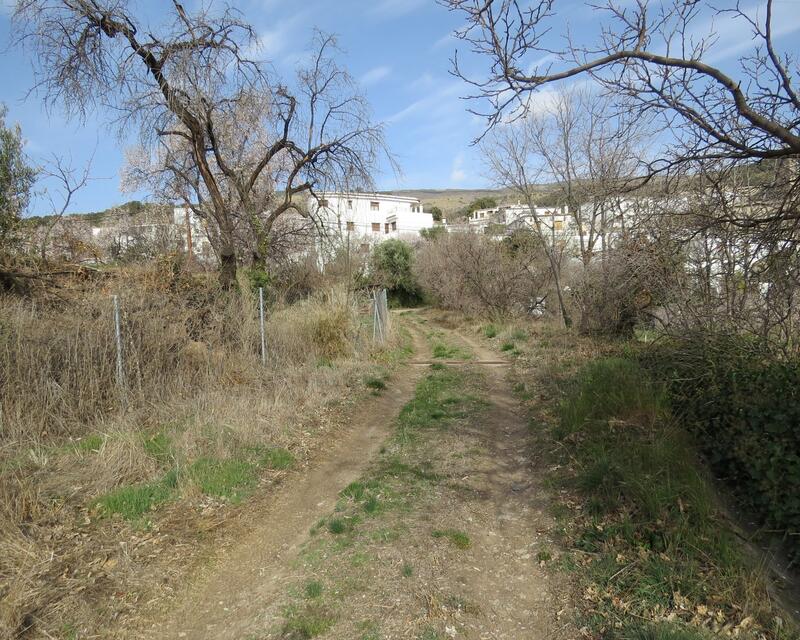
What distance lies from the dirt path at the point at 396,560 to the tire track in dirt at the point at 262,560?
0.04 feet

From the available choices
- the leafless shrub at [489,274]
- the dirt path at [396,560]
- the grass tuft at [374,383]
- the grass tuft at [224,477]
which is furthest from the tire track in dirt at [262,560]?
the leafless shrub at [489,274]

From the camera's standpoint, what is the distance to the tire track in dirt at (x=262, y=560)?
143 inches

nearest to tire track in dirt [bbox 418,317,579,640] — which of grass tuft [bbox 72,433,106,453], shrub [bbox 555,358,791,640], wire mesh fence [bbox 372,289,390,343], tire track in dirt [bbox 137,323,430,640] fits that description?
shrub [bbox 555,358,791,640]

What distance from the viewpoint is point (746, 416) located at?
492 centimetres

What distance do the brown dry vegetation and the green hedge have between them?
478cm

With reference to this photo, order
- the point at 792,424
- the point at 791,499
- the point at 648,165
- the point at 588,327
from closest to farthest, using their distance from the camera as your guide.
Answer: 1. the point at 791,499
2. the point at 792,424
3. the point at 648,165
4. the point at 588,327

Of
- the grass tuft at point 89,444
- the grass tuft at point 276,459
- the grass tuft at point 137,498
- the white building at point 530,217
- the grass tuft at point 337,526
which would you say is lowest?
the grass tuft at point 337,526

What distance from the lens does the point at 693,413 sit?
5.81 meters

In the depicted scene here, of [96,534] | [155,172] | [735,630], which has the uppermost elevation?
[155,172]

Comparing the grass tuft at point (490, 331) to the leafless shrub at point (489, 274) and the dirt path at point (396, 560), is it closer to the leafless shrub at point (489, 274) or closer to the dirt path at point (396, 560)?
the leafless shrub at point (489, 274)

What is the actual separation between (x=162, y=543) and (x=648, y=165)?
562 centimetres

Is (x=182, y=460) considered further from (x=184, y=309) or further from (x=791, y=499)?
(x=791, y=499)

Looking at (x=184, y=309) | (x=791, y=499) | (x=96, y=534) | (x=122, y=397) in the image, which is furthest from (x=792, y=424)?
(x=184, y=309)

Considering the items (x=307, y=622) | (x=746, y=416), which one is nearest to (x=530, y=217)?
(x=746, y=416)
